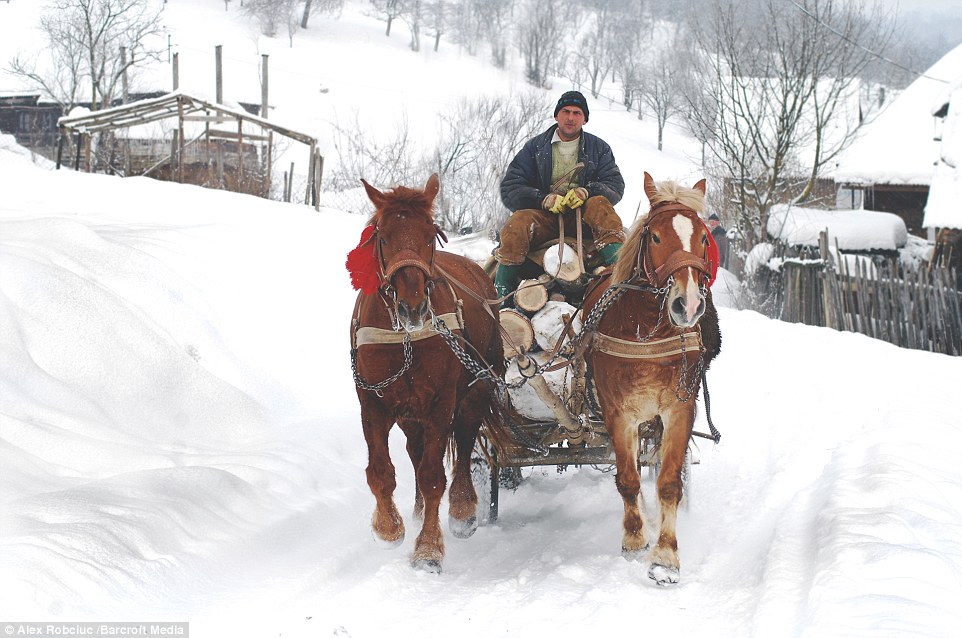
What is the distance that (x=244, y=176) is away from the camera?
949 inches

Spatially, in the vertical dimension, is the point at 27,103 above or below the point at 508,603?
above

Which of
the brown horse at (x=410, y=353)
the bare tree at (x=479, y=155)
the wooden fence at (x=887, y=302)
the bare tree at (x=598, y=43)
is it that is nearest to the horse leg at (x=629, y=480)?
the brown horse at (x=410, y=353)

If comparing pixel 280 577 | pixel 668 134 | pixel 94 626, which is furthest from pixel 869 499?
pixel 668 134

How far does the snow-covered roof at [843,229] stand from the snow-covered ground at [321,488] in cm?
1139

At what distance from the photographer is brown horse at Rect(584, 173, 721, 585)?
4.79 meters

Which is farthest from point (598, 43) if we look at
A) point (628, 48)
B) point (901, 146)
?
point (901, 146)

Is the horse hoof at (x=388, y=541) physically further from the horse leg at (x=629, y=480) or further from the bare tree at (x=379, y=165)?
the bare tree at (x=379, y=165)

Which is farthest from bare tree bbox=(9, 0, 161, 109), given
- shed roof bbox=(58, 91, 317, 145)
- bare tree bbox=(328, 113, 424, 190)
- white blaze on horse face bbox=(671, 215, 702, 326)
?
white blaze on horse face bbox=(671, 215, 702, 326)

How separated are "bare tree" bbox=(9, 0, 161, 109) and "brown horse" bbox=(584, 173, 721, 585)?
34753 mm

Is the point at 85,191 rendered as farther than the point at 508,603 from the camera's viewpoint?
Yes

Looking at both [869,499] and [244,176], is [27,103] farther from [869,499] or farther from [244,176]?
[869,499]

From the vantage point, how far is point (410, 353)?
4969 millimetres

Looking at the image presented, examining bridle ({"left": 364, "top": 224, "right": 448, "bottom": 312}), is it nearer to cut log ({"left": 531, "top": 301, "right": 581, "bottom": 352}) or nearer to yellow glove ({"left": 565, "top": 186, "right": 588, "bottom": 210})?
cut log ({"left": 531, "top": 301, "right": 581, "bottom": 352})

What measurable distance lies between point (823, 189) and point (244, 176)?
2130 centimetres
